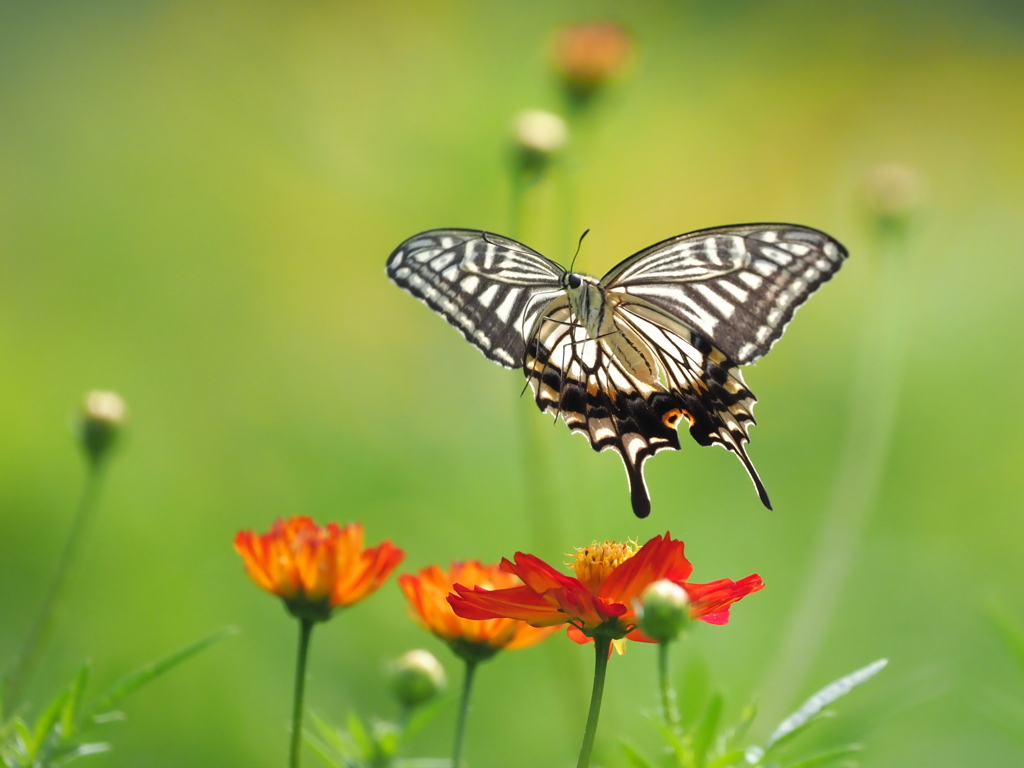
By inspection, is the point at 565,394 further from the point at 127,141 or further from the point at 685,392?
the point at 127,141

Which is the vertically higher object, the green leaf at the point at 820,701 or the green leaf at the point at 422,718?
the green leaf at the point at 422,718

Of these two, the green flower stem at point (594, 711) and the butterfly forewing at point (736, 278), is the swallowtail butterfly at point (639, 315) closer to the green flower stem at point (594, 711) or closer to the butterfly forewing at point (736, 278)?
the butterfly forewing at point (736, 278)

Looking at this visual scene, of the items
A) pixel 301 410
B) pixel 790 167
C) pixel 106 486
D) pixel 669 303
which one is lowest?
pixel 669 303

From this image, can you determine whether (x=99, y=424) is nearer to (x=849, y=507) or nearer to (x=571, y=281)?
(x=571, y=281)

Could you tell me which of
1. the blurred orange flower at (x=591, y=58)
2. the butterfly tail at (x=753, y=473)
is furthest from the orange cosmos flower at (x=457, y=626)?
the blurred orange flower at (x=591, y=58)

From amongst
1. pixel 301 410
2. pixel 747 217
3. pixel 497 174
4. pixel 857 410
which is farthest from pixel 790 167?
pixel 301 410

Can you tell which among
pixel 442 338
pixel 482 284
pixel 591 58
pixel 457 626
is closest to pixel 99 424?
pixel 482 284
